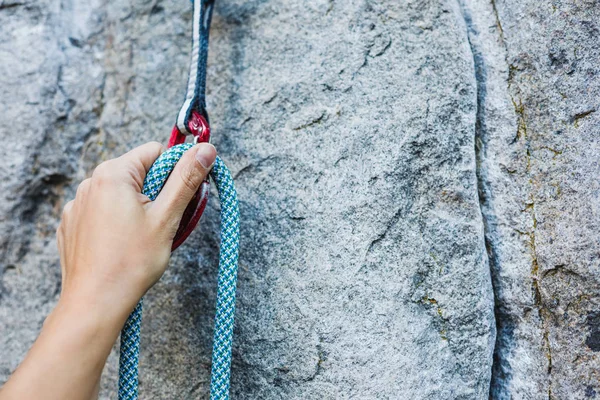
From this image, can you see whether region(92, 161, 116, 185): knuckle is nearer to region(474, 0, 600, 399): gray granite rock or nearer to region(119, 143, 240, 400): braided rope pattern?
region(119, 143, 240, 400): braided rope pattern

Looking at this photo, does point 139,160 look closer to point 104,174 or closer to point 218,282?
point 104,174

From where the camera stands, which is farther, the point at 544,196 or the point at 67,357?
the point at 544,196

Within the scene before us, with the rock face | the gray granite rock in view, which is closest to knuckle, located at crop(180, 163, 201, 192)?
the rock face

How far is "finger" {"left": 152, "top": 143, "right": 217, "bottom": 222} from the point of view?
2.06ft

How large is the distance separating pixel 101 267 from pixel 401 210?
1.34 feet

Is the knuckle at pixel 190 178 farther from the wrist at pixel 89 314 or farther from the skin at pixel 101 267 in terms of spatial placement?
the wrist at pixel 89 314

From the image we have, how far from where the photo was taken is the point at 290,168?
76 cm

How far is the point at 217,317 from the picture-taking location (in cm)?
66

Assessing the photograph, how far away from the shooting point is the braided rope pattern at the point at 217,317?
0.65 metres

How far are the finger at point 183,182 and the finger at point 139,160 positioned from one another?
0.06m

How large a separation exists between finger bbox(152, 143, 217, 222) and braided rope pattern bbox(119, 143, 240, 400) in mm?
24

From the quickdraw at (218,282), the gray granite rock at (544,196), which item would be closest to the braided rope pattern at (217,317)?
the quickdraw at (218,282)

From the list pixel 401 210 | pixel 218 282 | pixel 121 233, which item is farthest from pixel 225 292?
pixel 401 210

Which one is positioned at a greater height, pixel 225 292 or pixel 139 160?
pixel 139 160
